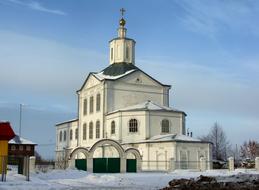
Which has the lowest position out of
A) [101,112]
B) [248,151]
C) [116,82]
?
[248,151]

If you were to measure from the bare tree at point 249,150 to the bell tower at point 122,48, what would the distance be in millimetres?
31635

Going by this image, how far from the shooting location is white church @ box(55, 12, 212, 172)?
42500 millimetres

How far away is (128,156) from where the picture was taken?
44.0 m

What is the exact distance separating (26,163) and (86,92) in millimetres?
36066

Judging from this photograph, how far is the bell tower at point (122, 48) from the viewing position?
61281 millimetres

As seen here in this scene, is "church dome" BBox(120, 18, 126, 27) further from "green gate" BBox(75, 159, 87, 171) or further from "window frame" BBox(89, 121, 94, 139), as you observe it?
"green gate" BBox(75, 159, 87, 171)

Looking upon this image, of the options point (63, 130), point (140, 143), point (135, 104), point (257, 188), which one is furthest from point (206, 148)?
point (257, 188)

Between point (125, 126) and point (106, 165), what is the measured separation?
10.6 metres

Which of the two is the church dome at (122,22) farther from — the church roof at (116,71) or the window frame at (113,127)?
the window frame at (113,127)

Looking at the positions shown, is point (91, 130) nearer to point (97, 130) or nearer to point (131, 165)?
point (97, 130)

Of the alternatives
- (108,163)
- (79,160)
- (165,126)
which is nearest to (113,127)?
(165,126)

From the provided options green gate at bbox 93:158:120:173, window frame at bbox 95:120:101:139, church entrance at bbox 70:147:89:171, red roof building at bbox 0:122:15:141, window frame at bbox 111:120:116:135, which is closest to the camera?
red roof building at bbox 0:122:15:141

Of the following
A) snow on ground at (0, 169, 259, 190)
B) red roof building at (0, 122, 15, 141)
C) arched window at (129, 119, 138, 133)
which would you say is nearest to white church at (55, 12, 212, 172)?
arched window at (129, 119, 138, 133)

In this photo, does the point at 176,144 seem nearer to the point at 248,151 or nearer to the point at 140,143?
the point at 140,143
